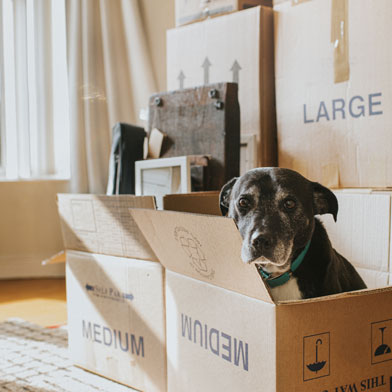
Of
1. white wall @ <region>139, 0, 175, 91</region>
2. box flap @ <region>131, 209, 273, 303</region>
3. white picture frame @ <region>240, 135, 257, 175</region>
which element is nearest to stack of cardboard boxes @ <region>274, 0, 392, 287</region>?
white picture frame @ <region>240, 135, 257, 175</region>

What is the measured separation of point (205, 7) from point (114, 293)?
1266 mm

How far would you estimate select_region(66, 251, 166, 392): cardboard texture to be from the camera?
131 cm

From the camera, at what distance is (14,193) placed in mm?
3131

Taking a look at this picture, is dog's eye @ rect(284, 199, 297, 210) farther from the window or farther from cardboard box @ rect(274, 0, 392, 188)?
the window

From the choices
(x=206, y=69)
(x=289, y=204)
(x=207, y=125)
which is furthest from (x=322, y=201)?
(x=206, y=69)

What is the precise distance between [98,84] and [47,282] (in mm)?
1317

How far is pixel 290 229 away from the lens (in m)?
1.04

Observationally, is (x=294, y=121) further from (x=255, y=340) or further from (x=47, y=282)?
(x=47, y=282)

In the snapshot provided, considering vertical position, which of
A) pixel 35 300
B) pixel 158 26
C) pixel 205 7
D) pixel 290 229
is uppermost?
pixel 158 26

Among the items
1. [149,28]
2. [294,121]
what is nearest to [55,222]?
[149,28]

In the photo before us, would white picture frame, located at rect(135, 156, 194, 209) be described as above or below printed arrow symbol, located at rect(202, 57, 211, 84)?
below

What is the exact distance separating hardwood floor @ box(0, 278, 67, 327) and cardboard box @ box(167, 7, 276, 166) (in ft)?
4.09

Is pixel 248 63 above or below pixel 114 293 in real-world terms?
above

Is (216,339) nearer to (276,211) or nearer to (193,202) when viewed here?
(276,211)
